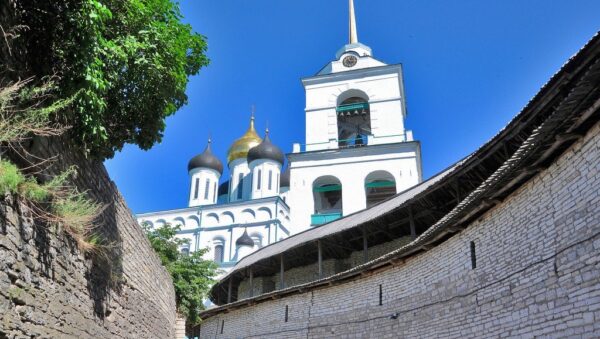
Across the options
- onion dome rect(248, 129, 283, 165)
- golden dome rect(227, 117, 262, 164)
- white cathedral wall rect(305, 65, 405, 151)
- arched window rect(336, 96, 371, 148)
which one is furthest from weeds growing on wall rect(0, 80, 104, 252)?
golden dome rect(227, 117, 262, 164)

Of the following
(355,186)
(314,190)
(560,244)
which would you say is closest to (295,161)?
(314,190)

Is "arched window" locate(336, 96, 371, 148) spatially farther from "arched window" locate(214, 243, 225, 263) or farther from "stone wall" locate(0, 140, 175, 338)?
"stone wall" locate(0, 140, 175, 338)

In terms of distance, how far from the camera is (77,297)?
22.2 ft

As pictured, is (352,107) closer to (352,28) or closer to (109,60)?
(352,28)

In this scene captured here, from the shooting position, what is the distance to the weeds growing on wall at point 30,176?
476cm

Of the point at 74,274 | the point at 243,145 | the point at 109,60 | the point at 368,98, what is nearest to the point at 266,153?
the point at 243,145

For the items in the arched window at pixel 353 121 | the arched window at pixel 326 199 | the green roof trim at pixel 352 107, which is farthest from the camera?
the arched window at pixel 353 121

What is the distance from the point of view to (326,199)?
99.9 feet

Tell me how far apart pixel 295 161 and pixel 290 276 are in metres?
10.7

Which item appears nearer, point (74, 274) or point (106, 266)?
point (74, 274)

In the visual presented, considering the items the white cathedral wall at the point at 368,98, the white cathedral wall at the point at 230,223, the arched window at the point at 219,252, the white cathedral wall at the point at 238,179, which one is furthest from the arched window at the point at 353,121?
the white cathedral wall at the point at 238,179

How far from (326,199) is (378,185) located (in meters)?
3.58

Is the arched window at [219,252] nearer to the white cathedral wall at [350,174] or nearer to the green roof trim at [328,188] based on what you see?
the green roof trim at [328,188]

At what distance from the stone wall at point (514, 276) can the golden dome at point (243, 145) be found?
3618cm
